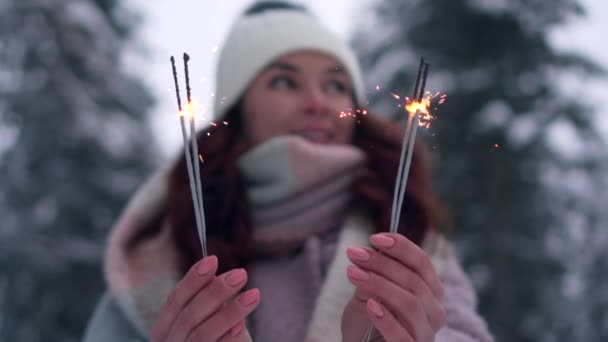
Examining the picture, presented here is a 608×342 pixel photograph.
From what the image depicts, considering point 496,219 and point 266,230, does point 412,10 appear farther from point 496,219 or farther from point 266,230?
point 266,230

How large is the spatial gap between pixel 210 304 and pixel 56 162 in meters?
6.53

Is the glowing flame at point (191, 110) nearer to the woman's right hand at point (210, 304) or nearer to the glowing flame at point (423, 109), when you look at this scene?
the woman's right hand at point (210, 304)

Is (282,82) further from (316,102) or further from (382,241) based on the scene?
(382,241)

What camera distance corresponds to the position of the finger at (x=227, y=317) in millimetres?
873

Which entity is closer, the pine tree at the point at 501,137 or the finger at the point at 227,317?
the finger at the point at 227,317

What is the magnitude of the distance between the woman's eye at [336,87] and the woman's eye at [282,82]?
103mm

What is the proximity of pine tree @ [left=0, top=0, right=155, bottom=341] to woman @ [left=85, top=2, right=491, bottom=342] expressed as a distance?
5.14 m

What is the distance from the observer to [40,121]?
658 centimetres

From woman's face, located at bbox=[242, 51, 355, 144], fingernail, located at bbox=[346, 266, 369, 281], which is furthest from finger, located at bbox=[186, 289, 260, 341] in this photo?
woman's face, located at bbox=[242, 51, 355, 144]

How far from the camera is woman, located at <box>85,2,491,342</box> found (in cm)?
149

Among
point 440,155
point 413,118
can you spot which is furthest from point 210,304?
point 440,155

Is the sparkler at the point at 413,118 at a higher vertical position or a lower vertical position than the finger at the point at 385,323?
higher

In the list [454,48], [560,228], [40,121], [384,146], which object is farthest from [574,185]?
[40,121]

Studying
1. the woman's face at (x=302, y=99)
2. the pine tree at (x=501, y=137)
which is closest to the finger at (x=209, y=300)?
the woman's face at (x=302, y=99)
